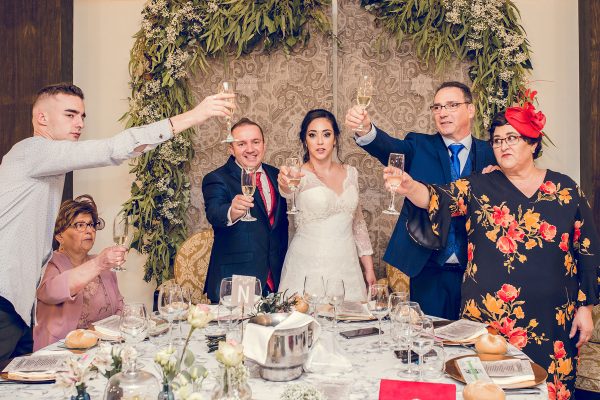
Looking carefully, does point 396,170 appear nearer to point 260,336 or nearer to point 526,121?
point 526,121

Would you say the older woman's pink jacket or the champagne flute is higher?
the champagne flute

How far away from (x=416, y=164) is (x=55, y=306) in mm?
2016

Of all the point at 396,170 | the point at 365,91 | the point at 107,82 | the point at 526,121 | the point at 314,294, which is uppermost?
the point at 107,82

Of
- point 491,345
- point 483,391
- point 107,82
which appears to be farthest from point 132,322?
point 107,82

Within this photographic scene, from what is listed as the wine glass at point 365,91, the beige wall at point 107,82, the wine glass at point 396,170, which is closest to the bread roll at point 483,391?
the wine glass at point 396,170

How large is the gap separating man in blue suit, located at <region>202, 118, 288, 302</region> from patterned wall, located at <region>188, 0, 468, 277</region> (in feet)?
2.76

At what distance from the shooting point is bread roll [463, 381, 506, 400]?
1.59 meters

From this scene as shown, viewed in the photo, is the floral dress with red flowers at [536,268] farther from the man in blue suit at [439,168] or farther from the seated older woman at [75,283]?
the seated older woman at [75,283]

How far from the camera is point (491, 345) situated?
80.4 inches

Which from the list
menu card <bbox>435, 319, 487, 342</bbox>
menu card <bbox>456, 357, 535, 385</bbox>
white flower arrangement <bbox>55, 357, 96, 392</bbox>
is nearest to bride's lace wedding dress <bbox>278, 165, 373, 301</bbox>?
menu card <bbox>435, 319, 487, 342</bbox>

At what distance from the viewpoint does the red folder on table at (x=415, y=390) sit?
1660 mm

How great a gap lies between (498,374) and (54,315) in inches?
81.2

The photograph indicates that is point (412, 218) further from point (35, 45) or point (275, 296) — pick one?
point (35, 45)

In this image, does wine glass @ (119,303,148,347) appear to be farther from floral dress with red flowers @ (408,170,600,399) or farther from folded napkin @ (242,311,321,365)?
floral dress with red flowers @ (408,170,600,399)
